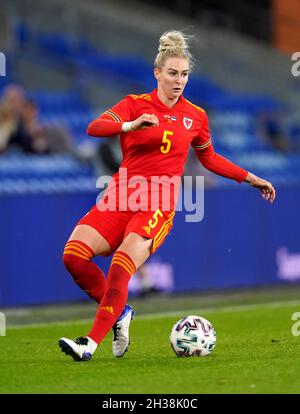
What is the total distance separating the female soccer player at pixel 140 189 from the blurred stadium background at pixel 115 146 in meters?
5.25

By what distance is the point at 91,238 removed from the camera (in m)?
8.94

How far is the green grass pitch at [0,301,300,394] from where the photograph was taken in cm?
750

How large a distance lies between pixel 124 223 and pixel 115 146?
24.5 feet

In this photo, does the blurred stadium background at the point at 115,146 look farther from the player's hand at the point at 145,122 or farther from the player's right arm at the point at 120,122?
the player's hand at the point at 145,122

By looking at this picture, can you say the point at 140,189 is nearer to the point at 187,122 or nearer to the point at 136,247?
the point at 136,247

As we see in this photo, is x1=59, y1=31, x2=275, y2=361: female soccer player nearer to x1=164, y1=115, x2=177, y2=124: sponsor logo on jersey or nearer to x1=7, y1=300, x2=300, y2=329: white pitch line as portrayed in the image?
x1=164, y1=115, x2=177, y2=124: sponsor logo on jersey

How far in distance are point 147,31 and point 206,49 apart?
4.04 ft

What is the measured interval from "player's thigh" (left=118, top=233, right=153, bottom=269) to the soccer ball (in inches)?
27.7

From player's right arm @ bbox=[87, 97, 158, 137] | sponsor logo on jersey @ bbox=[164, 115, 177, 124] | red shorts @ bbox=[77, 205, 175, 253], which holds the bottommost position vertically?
red shorts @ bbox=[77, 205, 175, 253]

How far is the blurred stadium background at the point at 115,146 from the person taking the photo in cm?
1505

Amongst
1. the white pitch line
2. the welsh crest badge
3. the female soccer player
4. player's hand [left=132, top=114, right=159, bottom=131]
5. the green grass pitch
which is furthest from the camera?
the white pitch line

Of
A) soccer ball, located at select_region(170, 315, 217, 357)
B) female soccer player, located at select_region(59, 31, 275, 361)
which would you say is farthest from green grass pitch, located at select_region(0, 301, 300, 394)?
Result: female soccer player, located at select_region(59, 31, 275, 361)

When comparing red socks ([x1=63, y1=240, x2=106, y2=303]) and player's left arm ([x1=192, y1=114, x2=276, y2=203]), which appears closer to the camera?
red socks ([x1=63, y1=240, x2=106, y2=303])

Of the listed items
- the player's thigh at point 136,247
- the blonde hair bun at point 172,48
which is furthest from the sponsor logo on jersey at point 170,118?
the player's thigh at point 136,247
